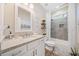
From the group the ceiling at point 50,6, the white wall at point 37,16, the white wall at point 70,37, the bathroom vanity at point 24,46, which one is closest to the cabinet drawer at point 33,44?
the bathroom vanity at point 24,46

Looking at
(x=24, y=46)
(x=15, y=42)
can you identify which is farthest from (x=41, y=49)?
(x=15, y=42)

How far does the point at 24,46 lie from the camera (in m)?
1.54

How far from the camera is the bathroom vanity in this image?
4.65 ft

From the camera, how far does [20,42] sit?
153 cm

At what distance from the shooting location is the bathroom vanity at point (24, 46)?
55.7 inches

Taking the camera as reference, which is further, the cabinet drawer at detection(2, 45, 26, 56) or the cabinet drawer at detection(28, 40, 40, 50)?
the cabinet drawer at detection(28, 40, 40, 50)

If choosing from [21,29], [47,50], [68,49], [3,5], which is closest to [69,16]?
[68,49]

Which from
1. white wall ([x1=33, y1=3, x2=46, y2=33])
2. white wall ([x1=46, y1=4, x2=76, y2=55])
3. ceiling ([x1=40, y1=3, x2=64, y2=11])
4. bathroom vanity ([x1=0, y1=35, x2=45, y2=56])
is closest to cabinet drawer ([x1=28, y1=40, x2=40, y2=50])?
bathroom vanity ([x1=0, y1=35, x2=45, y2=56])

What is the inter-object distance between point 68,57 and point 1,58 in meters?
0.89

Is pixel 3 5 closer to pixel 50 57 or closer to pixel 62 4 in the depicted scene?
pixel 62 4

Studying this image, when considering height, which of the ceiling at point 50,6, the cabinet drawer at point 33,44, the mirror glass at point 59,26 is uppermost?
the ceiling at point 50,6

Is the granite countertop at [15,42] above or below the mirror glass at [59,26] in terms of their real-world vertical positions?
below

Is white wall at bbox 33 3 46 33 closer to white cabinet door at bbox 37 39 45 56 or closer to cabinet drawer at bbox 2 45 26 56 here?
white cabinet door at bbox 37 39 45 56

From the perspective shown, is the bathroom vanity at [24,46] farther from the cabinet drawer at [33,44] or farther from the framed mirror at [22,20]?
the framed mirror at [22,20]
